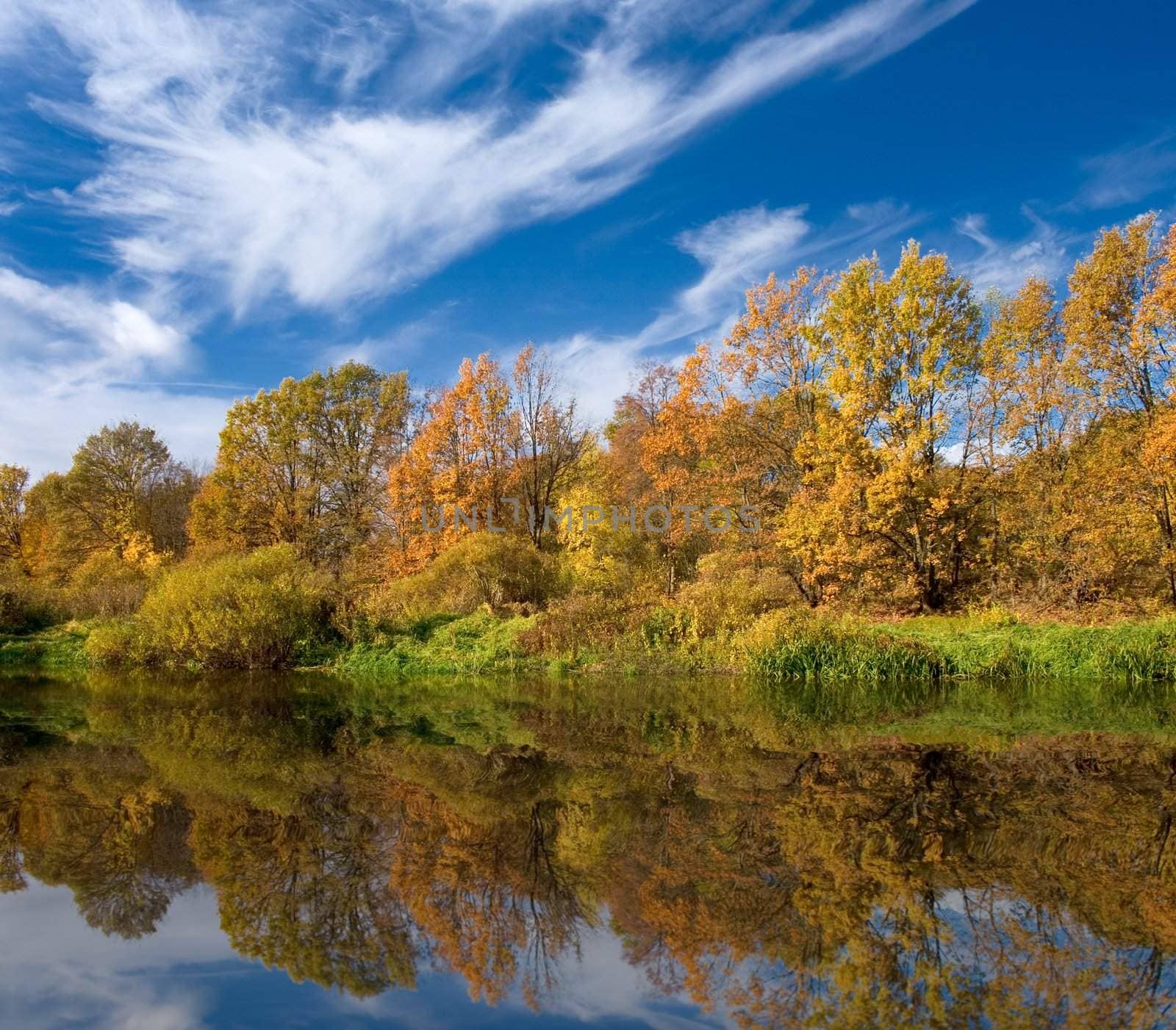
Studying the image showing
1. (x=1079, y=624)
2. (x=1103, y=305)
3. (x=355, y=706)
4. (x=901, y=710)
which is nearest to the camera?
(x=901, y=710)

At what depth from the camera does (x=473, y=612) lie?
21469 millimetres

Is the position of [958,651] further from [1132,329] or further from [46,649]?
[46,649]

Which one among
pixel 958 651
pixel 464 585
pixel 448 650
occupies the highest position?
pixel 464 585

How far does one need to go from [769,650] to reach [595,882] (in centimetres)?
1252

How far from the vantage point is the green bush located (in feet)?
63.3

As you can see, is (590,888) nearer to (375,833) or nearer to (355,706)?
(375,833)

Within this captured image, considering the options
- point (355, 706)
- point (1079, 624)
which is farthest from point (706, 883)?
point (1079, 624)

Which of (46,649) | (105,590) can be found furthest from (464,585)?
(105,590)

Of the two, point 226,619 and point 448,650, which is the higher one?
point 226,619

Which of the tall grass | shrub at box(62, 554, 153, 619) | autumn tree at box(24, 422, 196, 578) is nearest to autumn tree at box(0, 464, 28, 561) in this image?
→ autumn tree at box(24, 422, 196, 578)

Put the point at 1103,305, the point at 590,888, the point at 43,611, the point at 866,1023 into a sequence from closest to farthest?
the point at 866,1023 → the point at 590,888 → the point at 1103,305 → the point at 43,611

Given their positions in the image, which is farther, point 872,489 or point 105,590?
point 105,590

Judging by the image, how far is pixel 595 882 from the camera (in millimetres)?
5625

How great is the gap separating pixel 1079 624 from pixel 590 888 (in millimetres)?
16345
